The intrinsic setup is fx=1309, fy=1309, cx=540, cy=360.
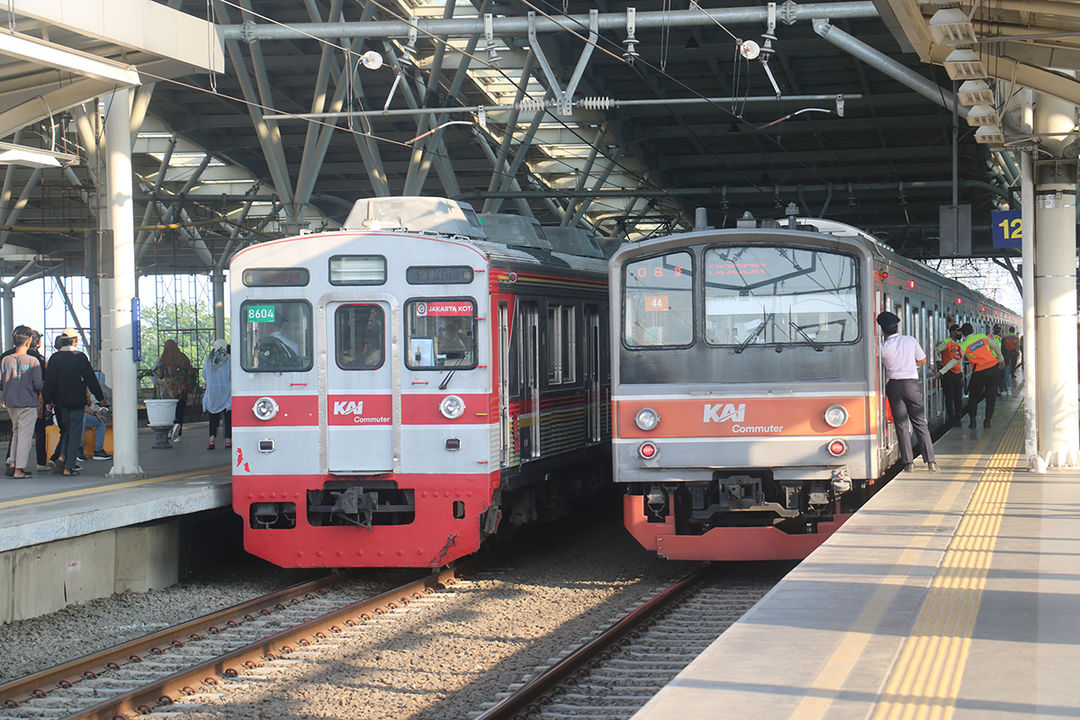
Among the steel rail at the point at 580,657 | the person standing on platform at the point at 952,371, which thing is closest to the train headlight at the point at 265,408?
the steel rail at the point at 580,657

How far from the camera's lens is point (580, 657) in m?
8.02

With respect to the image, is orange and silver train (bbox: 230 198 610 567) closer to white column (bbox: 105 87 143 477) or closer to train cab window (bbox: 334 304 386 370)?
train cab window (bbox: 334 304 386 370)

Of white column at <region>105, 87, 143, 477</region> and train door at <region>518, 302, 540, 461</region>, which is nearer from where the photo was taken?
train door at <region>518, 302, 540, 461</region>

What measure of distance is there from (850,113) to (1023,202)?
1433 cm

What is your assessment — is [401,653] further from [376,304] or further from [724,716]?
[724,716]

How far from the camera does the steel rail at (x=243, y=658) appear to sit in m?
7.06

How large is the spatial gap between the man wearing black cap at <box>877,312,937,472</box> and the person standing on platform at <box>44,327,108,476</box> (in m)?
8.02

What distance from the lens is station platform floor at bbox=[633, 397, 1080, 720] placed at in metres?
4.81

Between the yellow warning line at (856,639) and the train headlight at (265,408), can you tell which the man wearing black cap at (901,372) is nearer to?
the yellow warning line at (856,639)

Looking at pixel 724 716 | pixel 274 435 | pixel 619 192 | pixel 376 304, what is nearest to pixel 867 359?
pixel 376 304

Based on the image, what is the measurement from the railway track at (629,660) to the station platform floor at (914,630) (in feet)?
3.54

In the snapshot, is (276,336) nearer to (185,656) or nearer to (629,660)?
(185,656)

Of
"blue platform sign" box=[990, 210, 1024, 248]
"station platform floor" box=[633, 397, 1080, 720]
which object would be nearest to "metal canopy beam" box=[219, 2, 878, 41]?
"blue platform sign" box=[990, 210, 1024, 248]

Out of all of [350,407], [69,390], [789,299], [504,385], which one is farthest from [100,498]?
[789,299]
